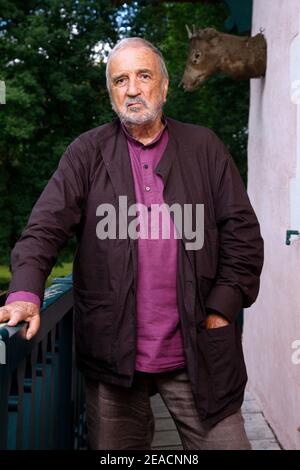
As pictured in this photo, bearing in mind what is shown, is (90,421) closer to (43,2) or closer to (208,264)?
(208,264)

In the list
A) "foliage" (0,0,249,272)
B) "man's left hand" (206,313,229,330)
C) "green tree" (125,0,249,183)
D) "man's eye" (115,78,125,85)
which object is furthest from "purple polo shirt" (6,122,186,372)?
"green tree" (125,0,249,183)

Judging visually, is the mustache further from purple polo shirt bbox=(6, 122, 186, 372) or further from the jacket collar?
purple polo shirt bbox=(6, 122, 186, 372)

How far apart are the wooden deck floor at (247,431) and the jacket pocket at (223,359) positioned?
1995mm

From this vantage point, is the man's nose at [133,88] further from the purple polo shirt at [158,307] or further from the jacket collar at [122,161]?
the purple polo shirt at [158,307]

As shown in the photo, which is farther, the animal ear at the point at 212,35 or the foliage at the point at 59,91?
the foliage at the point at 59,91

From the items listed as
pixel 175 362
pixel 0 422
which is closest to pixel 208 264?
pixel 175 362

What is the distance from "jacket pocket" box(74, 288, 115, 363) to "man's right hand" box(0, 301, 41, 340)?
264mm

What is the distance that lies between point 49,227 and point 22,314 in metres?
0.33

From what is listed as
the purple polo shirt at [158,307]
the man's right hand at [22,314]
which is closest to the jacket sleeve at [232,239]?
the purple polo shirt at [158,307]

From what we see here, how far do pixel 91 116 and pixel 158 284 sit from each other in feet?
49.2

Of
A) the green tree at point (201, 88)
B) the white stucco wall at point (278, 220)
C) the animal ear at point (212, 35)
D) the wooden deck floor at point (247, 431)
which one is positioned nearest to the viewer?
the white stucco wall at point (278, 220)

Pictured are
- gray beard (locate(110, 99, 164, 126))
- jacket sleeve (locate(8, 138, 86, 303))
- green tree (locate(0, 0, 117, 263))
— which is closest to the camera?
jacket sleeve (locate(8, 138, 86, 303))

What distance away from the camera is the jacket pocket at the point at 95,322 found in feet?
6.75

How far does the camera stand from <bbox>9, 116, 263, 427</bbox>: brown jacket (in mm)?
2035
